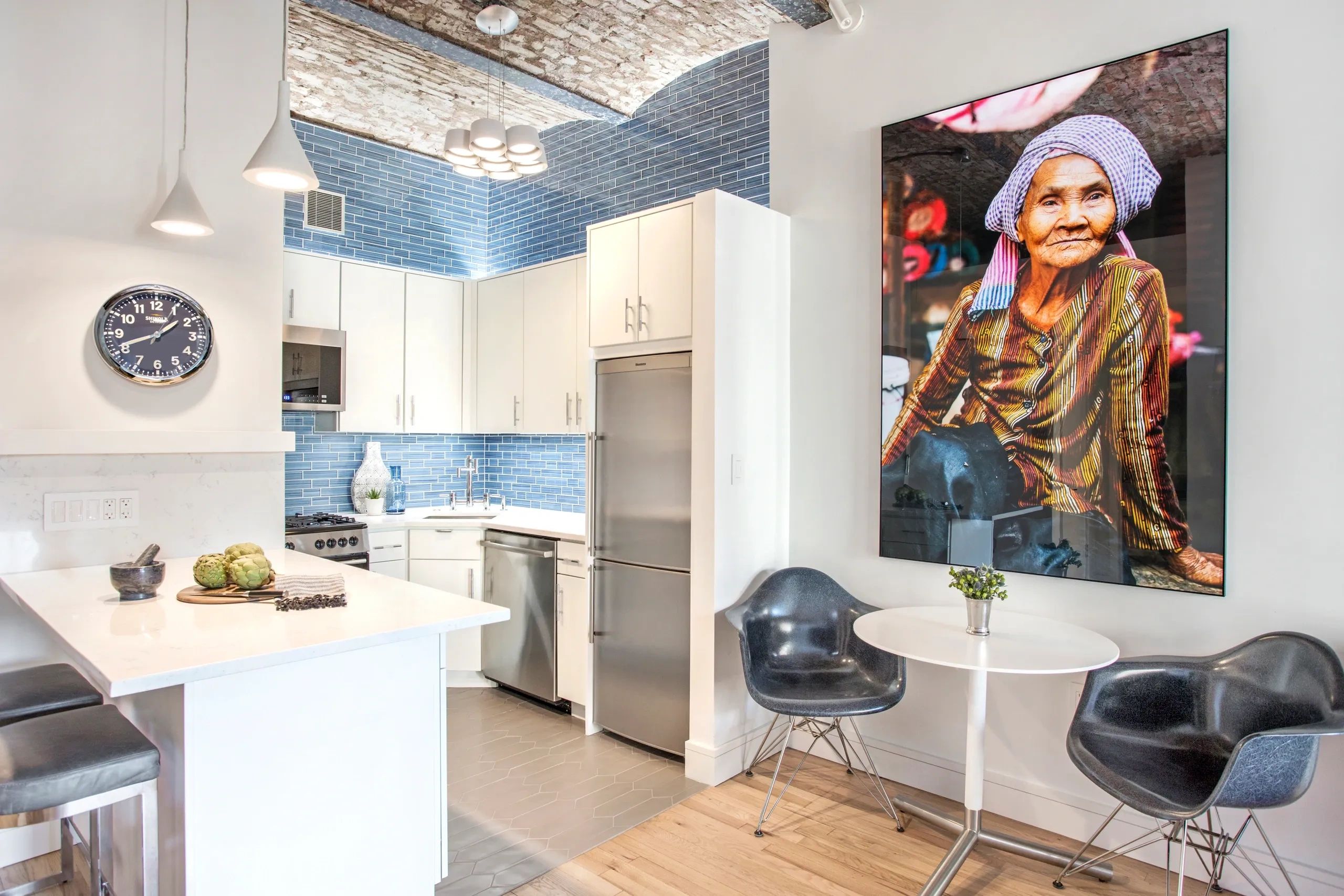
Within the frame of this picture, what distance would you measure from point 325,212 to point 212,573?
3290mm

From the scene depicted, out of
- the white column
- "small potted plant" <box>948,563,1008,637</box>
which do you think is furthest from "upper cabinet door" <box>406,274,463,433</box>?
the white column

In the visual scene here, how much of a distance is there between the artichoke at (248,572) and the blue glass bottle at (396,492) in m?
2.71

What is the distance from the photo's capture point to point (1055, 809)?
2.79 metres

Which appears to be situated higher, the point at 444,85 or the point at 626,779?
the point at 444,85

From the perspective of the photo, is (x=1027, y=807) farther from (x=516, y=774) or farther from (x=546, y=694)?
(x=546, y=694)

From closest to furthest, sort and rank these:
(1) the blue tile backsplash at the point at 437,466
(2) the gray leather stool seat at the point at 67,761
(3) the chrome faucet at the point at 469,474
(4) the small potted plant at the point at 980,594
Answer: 1. (2) the gray leather stool seat at the point at 67,761
2. (4) the small potted plant at the point at 980,594
3. (1) the blue tile backsplash at the point at 437,466
4. (3) the chrome faucet at the point at 469,474

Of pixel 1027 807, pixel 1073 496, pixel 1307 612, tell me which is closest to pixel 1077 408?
pixel 1073 496

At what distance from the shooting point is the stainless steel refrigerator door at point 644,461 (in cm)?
335

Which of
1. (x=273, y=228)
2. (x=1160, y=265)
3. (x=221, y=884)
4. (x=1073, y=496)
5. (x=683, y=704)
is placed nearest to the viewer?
(x=221, y=884)

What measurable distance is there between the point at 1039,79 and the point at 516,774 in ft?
11.2

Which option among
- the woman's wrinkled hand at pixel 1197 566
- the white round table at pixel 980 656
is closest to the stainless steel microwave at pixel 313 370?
the white round table at pixel 980 656

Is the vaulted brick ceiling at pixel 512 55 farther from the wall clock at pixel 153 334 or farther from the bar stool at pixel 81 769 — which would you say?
the bar stool at pixel 81 769

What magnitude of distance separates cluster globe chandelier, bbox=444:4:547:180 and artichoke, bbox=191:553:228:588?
222 cm

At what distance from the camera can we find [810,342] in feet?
11.5
